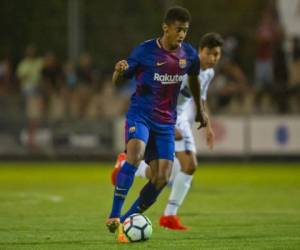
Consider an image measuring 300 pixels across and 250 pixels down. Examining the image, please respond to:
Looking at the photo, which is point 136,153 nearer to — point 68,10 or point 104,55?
point 68,10

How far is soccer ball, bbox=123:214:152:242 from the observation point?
915 cm

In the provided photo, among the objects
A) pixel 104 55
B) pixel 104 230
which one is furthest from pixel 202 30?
pixel 104 230

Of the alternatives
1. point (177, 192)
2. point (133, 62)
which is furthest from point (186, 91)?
point (133, 62)

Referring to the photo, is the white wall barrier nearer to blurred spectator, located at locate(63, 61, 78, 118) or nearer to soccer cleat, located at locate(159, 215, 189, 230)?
blurred spectator, located at locate(63, 61, 78, 118)

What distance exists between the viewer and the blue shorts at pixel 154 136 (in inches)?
381

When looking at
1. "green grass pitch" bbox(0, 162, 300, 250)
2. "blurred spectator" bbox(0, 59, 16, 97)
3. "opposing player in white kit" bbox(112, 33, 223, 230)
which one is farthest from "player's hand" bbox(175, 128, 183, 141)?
"blurred spectator" bbox(0, 59, 16, 97)

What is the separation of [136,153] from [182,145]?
95.4 inches

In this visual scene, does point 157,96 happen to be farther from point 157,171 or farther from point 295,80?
point 295,80

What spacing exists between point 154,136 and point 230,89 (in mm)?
13303

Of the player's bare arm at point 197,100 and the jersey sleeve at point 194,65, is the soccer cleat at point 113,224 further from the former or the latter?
the jersey sleeve at point 194,65

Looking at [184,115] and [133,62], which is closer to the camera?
[133,62]

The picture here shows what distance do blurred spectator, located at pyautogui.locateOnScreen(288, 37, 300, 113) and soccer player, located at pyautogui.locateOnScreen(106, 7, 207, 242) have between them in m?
12.8

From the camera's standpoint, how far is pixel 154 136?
9.86 m

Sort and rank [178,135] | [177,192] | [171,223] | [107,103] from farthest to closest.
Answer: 1. [107,103]
2. [178,135]
3. [177,192]
4. [171,223]
